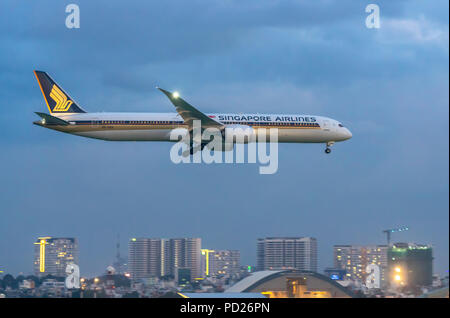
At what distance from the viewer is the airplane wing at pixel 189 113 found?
65.6m

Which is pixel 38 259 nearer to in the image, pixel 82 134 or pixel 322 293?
pixel 82 134

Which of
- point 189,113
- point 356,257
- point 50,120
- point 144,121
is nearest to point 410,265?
Result: point 356,257

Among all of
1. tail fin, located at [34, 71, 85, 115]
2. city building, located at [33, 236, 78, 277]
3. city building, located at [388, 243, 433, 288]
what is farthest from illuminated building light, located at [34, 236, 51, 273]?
city building, located at [388, 243, 433, 288]

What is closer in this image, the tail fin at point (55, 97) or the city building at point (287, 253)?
the tail fin at point (55, 97)

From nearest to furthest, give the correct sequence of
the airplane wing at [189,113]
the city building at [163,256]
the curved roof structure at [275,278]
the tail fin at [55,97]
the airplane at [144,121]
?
the curved roof structure at [275,278] → the airplane wing at [189,113] → the airplane at [144,121] → the tail fin at [55,97] → the city building at [163,256]

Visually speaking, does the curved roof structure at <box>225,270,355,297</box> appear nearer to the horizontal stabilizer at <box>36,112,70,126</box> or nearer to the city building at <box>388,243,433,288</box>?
the city building at <box>388,243,433,288</box>

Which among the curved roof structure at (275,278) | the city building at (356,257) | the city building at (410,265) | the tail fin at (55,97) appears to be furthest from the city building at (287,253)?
the tail fin at (55,97)

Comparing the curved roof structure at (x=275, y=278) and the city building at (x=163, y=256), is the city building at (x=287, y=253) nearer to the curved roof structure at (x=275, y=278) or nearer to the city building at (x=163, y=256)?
the city building at (x=163, y=256)

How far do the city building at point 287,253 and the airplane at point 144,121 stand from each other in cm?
2784

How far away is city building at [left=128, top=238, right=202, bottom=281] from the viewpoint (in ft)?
307

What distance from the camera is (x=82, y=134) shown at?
222 feet

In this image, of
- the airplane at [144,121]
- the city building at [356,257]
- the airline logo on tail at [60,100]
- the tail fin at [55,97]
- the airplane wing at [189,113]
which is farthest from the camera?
the city building at [356,257]

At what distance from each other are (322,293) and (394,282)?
250 inches
